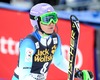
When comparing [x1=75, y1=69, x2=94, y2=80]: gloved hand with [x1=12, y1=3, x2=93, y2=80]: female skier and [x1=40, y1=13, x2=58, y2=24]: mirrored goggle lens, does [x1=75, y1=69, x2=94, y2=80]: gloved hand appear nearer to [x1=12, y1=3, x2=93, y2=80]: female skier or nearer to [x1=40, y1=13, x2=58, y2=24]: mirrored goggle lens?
[x1=12, y1=3, x2=93, y2=80]: female skier

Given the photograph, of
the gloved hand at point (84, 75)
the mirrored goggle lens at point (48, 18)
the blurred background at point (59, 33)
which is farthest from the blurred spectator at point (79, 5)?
the mirrored goggle lens at point (48, 18)

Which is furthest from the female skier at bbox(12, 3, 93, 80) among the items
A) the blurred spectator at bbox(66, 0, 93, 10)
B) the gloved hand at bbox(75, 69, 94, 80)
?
the blurred spectator at bbox(66, 0, 93, 10)

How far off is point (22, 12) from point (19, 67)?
2809 mm

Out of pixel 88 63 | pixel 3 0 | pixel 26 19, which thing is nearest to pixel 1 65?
pixel 26 19

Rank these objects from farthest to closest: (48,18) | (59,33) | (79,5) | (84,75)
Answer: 1. (79,5)
2. (59,33)
3. (84,75)
4. (48,18)

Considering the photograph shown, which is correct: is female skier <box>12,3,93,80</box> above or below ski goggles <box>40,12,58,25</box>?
below

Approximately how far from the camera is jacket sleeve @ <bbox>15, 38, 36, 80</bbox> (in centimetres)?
386

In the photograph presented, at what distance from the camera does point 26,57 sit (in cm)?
385

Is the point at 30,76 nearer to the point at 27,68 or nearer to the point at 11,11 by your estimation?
the point at 27,68

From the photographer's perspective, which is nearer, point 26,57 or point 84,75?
point 26,57

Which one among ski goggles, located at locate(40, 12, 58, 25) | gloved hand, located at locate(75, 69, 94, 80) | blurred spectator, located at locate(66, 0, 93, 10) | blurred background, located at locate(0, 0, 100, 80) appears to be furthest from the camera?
blurred spectator, located at locate(66, 0, 93, 10)

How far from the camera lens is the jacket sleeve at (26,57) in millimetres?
3855

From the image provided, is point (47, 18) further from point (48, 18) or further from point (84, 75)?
point (84, 75)

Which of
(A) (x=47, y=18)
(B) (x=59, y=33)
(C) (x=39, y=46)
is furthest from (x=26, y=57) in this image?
(B) (x=59, y=33)
